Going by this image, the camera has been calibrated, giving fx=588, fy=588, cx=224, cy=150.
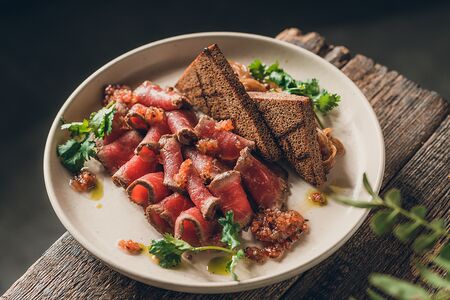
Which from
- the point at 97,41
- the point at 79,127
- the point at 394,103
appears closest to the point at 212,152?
the point at 79,127

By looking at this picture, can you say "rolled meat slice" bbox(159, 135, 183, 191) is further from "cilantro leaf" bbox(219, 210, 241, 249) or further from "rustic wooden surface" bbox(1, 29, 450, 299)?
"rustic wooden surface" bbox(1, 29, 450, 299)

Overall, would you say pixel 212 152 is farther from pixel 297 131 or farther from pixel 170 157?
pixel 297 131

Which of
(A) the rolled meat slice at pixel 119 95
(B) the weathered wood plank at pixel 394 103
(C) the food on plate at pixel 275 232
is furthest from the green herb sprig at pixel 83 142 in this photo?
(B) the weathered wood plank at pixel 394 103

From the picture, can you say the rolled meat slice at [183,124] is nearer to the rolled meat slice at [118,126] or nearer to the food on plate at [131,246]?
the rolled meat slice at [118,126]

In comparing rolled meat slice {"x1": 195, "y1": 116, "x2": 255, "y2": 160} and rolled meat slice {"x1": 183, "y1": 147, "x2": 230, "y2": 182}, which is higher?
rolled meat slice {"x1": 195, "y1": 116, "x2": 255, "y2": 160}

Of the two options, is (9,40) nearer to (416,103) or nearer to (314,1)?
(314,1)

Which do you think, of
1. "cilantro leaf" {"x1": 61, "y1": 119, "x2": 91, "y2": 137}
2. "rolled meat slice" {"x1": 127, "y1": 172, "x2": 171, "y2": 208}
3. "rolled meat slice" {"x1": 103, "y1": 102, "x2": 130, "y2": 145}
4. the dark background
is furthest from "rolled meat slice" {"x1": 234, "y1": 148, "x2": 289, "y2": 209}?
the dark background
